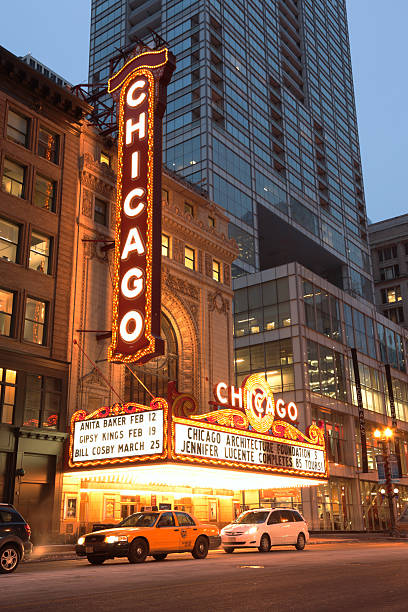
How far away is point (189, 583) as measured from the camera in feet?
39.5

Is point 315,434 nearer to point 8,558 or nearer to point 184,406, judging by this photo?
point 184,406

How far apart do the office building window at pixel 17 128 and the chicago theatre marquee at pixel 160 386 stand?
4.59 m

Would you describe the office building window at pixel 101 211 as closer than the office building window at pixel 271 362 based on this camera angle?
Yes

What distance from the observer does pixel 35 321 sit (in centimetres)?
2764

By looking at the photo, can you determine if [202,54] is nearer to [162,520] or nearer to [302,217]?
[302,217]

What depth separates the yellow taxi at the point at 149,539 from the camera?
18.0 metres

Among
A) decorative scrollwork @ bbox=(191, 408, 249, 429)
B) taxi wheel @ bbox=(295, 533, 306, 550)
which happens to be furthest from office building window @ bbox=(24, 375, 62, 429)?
taxi wheel @ bbox=(295, 533, 306, 550)

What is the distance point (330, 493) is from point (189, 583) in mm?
39874

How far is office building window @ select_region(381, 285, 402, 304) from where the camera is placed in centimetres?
10769

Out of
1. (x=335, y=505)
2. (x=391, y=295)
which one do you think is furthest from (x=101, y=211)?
(x=391, y=295)

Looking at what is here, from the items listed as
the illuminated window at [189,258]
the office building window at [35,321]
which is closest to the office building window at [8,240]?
the office building window at [35,321]

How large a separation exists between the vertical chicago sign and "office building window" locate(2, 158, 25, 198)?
4536 millimetres

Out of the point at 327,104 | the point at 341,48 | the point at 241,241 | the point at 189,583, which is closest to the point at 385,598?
the point at 189,583

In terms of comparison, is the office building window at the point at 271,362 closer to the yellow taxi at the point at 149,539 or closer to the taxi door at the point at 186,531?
the yellow taxi at the point at 149,539
